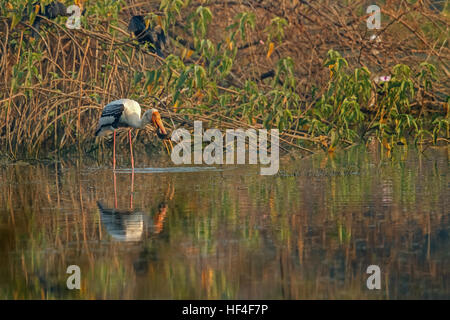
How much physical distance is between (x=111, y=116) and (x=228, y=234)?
6.93 m

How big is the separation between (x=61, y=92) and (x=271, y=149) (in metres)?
3.63

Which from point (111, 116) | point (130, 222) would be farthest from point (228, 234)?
point (111, 116)

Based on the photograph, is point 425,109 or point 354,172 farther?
point 425,109

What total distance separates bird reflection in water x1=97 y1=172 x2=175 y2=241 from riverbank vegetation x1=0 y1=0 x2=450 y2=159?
5420 millimetres

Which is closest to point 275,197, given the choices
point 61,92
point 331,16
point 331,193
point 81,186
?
point 331,193

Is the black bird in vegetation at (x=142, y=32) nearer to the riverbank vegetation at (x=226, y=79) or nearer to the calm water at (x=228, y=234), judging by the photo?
the riverbank vegetation at (x=226, y=79)

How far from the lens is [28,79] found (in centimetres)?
1566

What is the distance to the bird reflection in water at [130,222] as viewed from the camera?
321 inches

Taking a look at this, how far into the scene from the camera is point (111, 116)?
48.2 ft

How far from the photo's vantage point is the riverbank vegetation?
15.7 m

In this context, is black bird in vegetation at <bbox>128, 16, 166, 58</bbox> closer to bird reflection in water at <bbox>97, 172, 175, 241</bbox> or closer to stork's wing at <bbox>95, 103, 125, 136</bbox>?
stork's wing at <bbox>95, 103, 125, 136</bbox>

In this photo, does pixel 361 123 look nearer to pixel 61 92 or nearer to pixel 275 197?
pixel 61 92

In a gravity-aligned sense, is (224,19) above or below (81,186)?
above

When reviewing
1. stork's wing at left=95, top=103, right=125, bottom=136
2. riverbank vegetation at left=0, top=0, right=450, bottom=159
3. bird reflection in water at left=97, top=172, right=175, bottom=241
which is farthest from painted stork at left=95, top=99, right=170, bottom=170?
bird reflection in water at left=97, top=172, right=175, bottom=241
